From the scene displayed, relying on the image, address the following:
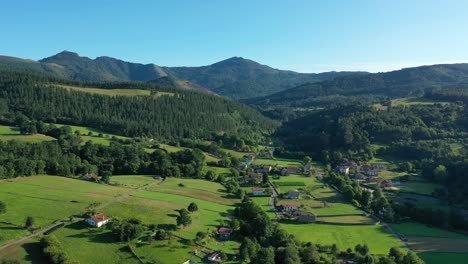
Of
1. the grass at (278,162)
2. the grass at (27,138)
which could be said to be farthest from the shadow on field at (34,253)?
the grass at (278,162)

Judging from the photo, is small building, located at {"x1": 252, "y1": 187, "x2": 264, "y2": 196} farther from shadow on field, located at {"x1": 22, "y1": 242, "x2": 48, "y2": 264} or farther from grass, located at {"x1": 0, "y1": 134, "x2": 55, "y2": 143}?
grass, located at {"x1": 0, "y1": 134, "x2": 55, "y2": 143}

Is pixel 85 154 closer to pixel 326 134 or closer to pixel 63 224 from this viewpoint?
pixel 63 224

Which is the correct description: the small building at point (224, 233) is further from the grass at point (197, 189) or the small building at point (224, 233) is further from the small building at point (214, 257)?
the grass at point (197, 189)

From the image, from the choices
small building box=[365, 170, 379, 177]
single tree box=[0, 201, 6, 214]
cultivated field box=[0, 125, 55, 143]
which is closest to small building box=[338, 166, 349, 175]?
small building box=[365, 170, 379, 177]

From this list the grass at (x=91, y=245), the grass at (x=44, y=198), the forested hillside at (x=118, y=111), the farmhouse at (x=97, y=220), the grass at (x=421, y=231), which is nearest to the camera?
the grass at (x=91, y=245)

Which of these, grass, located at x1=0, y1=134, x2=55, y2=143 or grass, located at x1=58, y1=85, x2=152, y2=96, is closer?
grass, located at x1=0, y1=134, x2=55, y2=143
